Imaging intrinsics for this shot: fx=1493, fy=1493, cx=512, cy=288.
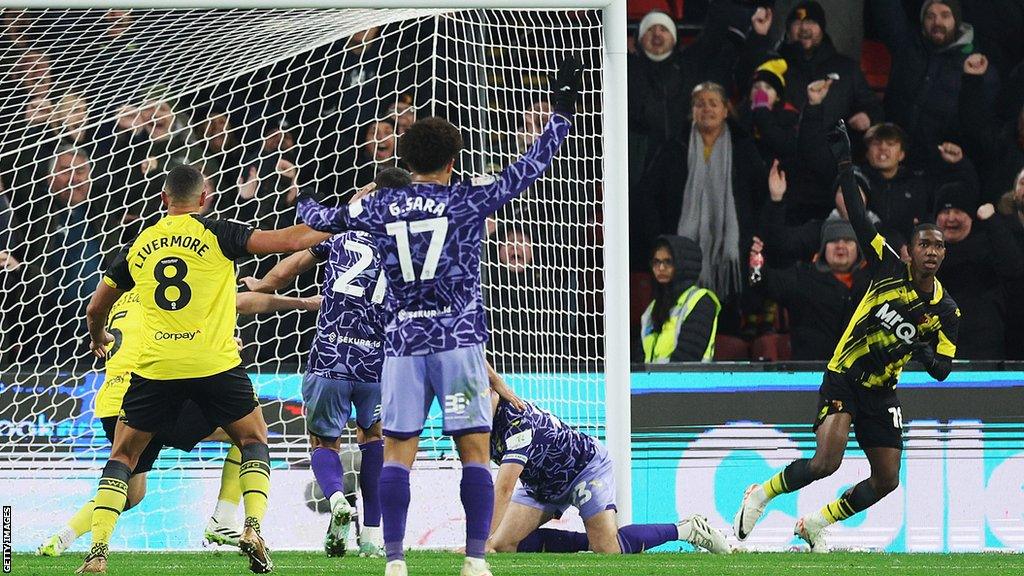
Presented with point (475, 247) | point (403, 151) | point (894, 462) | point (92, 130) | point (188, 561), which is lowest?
point (188, 561)

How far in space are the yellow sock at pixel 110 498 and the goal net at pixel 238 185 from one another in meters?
2.41

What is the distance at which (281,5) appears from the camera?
25.8 ft

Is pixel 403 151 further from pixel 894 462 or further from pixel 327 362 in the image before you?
pixel 894 462

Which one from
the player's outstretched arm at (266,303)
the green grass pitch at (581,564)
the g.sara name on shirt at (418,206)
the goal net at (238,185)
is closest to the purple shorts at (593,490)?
the green grass pitch at (581,564)

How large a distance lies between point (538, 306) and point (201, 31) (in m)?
2.55

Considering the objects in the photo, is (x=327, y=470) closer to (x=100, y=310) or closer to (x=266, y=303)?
(x=266, y=303)

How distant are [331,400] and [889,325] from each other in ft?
10.6

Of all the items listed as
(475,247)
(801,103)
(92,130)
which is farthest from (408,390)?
(801,103)

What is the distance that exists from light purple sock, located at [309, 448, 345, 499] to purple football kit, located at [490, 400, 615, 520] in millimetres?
824

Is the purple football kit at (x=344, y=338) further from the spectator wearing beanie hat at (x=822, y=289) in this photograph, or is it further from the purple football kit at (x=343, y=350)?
the spectator wearing beanie hat at (x=822, y=289)

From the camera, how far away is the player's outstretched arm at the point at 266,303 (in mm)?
7918

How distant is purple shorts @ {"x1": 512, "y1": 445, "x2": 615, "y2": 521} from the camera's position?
8047mm

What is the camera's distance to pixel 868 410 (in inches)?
341

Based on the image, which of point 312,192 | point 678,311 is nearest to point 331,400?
point 312,192
